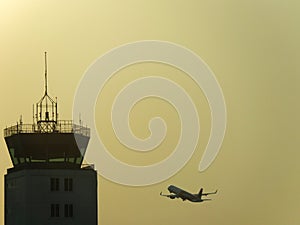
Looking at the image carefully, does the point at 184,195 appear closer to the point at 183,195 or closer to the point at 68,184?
the point at 183,195

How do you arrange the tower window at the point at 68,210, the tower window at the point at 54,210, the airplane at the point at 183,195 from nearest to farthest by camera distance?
the airplane at the point at 183,195, the tower window at the point at 54,210, the tower window at the point at 68,210

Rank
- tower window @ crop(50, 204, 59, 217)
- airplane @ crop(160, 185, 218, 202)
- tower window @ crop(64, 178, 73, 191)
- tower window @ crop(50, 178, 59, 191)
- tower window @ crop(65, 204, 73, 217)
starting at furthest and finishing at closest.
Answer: tower window @ crop(64, 178, 73, 191) < tower window @ crop(65, 204, 73, 217) < tower window @ crop(50, 178, 59, 191) < tower window @ crop(50, 204, 59, 217) < airplane @ crop(160, 185, 218, 202)

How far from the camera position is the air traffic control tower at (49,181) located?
58.8m

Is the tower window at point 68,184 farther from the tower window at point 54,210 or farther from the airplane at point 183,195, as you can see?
the airplane at point 183,195

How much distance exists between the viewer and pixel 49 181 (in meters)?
60.1

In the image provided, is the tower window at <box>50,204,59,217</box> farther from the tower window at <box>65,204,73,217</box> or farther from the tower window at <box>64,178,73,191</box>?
the tower window at <box>64,178,73,191</box>

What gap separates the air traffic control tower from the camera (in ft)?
193

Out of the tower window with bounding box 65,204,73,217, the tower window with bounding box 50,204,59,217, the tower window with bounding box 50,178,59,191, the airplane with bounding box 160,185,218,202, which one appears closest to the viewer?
the airplane with bounding box 160,185,218,202

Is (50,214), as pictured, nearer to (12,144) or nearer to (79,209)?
(79,209)

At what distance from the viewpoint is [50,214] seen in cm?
5947

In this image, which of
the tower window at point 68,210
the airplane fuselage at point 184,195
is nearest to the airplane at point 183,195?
the airplane fuselage at point 184,195

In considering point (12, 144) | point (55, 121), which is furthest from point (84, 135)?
point (12, 144)

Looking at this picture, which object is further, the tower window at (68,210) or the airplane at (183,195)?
the tower window at (68,210)

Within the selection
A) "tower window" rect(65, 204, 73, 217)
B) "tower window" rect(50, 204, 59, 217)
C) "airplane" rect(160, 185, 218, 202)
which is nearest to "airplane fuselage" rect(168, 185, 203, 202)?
"airplane" rect(160, 185, 218, 202)
